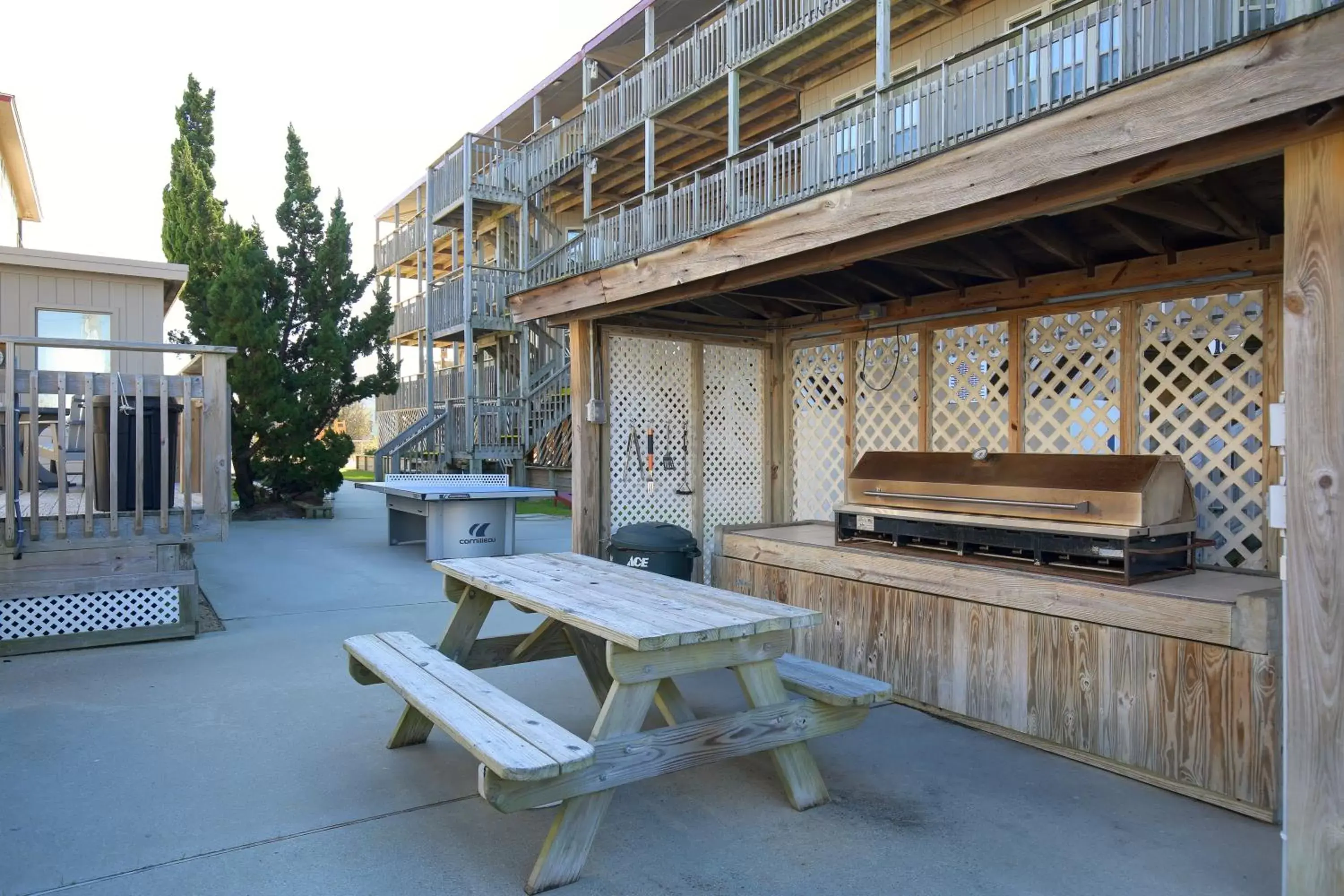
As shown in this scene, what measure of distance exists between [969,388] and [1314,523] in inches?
129

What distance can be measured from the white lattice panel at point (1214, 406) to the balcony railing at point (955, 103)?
1.33m

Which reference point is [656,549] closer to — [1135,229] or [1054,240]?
[1054,240]

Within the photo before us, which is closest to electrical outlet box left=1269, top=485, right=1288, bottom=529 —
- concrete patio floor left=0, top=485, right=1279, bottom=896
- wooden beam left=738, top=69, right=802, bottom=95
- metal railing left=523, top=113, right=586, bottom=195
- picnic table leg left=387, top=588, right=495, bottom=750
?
concrete patio floor left=0, top=485, right=1279, bottom=896

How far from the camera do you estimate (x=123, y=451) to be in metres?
6.22

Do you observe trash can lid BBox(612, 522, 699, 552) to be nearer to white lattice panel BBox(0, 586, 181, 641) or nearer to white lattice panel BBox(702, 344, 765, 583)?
white lattice panel BBox(702, 344, 765, 583)

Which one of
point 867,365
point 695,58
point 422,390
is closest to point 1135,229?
point 867,365

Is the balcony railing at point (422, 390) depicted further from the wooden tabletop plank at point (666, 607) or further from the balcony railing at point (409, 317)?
the wooden tabletop plank at point (666, 607)

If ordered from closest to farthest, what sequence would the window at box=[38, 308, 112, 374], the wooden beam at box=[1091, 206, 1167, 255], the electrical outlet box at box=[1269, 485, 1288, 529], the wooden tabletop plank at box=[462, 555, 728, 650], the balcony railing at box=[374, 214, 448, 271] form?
the electrical outlet box at box=[1269, 485, 1288, 529] → the wooden tabletop plank at box=[462, 555, 728, 650] → the wooden beam at box=[1091, 206, 1167, 255] → the window at box=[38, 308, 112, 374] → the balcony railing at box=[374, 214, 448, 271]

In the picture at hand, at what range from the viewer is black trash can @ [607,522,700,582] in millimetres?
6152

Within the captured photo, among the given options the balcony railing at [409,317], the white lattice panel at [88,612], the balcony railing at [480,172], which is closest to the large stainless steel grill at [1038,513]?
the white lattice panel at [88,612]

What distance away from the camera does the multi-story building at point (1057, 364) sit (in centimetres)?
254

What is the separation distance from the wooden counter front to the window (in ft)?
31.6

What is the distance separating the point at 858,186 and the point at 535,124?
52.7 ft

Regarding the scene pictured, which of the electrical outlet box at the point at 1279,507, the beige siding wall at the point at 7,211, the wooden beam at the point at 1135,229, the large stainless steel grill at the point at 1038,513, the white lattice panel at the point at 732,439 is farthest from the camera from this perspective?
the beige siding wall at the point at 7,211
